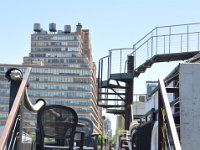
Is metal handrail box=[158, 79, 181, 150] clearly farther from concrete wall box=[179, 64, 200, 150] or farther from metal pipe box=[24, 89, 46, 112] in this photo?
metal pipe box=[24, 89, 46, 112]

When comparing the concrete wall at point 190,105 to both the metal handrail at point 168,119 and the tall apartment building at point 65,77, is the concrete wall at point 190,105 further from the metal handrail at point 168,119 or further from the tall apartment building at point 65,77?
the tall apartment building at point 65,77

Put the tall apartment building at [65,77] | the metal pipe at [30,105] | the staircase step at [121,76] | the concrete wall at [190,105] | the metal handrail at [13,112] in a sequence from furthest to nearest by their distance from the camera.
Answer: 1. the tall apartment building at [65,77]
2. the staircase step at [121,76]
3. the metal pipe at [30,105]
4. the concrete wall at [190,105]
5. the metal handrail at [13,112]

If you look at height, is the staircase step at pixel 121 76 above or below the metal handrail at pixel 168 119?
above

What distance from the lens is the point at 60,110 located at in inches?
277

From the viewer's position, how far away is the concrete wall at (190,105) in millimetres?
5516

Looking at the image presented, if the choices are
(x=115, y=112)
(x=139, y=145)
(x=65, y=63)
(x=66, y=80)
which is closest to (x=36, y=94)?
(x=66, y=80)

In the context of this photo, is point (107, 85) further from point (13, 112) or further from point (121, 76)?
point (13, 112)

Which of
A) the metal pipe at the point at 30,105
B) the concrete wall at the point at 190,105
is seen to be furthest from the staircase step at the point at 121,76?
the concrete wall at the point at 190,105

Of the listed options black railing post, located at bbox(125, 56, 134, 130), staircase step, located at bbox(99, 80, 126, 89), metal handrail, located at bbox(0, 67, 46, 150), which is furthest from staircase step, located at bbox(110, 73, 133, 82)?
metal handrail, located at bbox(0, 67, 46, 150)

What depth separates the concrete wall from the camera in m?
5.52

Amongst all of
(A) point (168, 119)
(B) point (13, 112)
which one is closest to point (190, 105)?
(A) point (168, 119)

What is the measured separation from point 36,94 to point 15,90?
132m

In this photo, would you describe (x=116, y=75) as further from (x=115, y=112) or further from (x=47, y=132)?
Result: (x=47, y=132)

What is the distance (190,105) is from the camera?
18.5 feet
